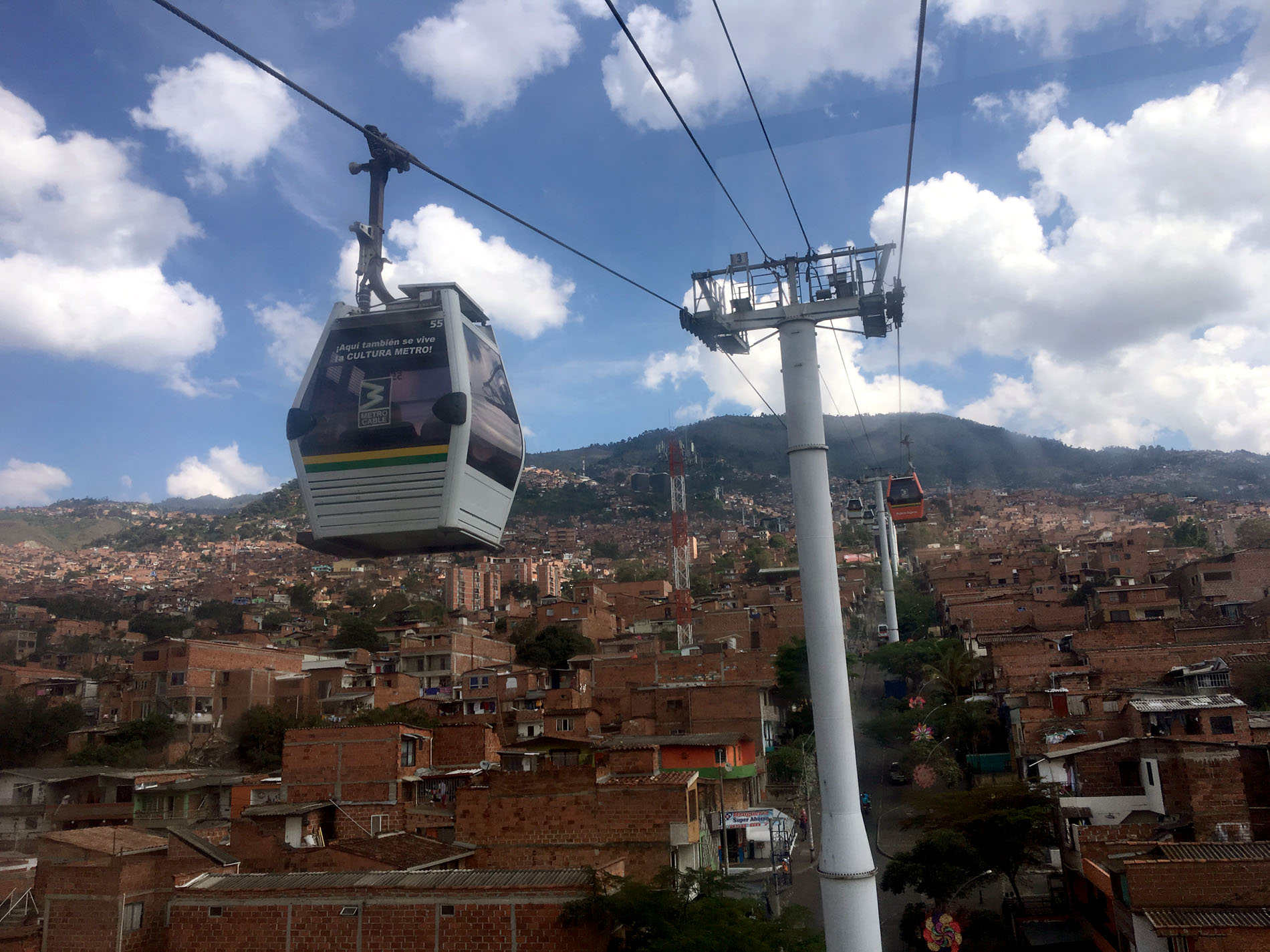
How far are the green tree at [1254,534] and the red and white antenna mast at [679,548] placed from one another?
30.2 m

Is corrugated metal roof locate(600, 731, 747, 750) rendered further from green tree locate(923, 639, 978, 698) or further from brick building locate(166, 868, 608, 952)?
brick building locate(166, 868, 608, 952)

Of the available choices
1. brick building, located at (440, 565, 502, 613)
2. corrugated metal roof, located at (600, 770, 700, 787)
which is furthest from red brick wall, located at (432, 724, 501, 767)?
brick building, located at (440, 565, 502, 613)

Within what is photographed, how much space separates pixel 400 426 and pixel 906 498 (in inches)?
959

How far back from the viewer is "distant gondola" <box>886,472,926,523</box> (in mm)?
28531

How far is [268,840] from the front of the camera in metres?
17.3

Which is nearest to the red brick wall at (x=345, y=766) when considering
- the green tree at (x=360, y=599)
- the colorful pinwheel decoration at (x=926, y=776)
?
the colorful pinwheel decoration at (x=926, y=776)

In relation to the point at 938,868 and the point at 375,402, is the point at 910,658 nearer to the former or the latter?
the point at 938,868

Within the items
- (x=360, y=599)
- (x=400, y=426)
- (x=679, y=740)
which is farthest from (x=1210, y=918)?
(x=360, y=599)

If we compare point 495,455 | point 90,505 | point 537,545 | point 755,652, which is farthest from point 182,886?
point 90,505

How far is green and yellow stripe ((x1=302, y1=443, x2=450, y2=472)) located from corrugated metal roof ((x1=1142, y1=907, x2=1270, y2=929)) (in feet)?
36.2

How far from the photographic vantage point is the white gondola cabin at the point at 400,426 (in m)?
6.09

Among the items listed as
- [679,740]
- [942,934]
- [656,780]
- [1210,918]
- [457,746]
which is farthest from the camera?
[457,746]

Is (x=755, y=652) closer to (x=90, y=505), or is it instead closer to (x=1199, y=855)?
(x=1199, y=855)

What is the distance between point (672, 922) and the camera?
10.9 metres
